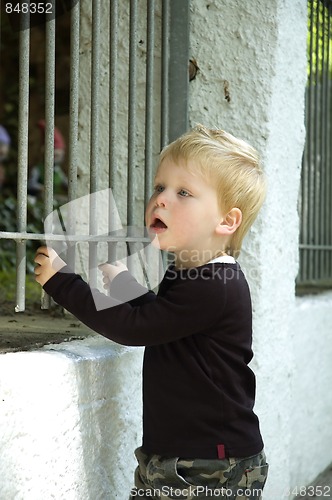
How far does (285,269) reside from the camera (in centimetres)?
299

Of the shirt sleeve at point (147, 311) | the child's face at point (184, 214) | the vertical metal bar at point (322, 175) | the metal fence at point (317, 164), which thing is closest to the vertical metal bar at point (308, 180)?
the metal fence at point (317, 164)

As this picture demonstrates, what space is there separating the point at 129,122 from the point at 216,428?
3.44 feet

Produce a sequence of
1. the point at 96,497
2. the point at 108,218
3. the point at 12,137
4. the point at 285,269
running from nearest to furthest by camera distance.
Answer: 1. the point at 96,497
2. the point at 108,218
3. the point at 285,269
4. the point at 12,137

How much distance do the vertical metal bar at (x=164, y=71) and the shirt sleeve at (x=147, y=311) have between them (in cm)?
87

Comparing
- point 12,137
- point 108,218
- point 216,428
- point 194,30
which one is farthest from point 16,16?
point 12,137

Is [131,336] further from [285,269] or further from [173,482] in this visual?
[285,269]

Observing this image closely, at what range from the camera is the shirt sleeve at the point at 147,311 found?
1963mm

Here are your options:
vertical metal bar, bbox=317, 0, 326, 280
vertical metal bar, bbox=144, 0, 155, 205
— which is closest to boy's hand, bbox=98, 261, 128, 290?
vertical metal bar, bbox=144, 0, 155, 205

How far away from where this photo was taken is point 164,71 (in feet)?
8.91

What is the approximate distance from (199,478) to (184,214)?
2.27 ft

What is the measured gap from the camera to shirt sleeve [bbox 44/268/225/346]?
6.44 ft

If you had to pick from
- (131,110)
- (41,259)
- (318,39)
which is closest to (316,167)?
(318,39)

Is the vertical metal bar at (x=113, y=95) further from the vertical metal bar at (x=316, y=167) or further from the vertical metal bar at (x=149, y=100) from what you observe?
the vertical metal bar at (x=316, y=167)

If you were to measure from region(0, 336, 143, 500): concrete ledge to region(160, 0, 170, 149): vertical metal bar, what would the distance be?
2.60 ft
